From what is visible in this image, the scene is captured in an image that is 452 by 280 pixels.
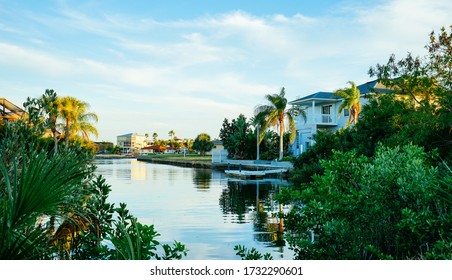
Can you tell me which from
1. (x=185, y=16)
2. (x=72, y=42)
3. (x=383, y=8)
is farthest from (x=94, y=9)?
(x=383, y=8)

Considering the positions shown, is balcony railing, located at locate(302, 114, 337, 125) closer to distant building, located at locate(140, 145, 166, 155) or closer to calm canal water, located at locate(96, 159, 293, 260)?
calm canal water, located at locate(96, 159, 293, 260)

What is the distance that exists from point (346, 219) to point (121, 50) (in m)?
3.09

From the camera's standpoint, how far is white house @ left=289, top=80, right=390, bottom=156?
1423 inches

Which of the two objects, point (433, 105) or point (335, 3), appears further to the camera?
point (433, 105)

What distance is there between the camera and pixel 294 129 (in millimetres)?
36906

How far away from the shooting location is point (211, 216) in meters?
14.7

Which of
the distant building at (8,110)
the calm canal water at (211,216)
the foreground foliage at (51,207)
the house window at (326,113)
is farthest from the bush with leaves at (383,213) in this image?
the house window at (326,113)

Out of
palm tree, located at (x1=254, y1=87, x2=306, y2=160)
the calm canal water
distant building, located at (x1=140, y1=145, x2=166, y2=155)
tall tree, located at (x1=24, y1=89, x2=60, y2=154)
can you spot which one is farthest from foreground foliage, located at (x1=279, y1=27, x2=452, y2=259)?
distant building, located at (x1=140, y1=145, x2=166, y2=155)

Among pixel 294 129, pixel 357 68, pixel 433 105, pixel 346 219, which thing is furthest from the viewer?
pixel 294 129

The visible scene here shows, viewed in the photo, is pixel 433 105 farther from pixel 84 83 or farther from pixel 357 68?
pixel 84 83

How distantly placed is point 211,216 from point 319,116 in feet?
78.5

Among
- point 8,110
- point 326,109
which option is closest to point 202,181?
point 326,109

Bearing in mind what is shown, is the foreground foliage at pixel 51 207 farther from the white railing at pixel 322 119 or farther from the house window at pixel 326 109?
the house window at pixel 326 109

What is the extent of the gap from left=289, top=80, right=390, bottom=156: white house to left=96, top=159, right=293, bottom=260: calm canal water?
42.6ft
